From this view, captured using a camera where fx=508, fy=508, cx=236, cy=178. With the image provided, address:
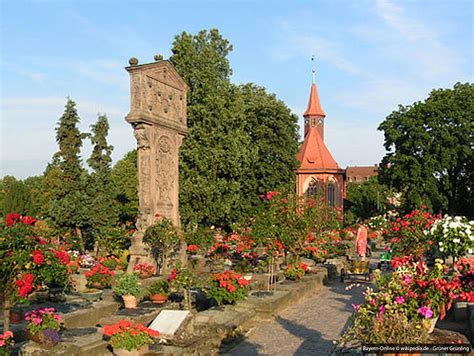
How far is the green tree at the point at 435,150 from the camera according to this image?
36.3 meters

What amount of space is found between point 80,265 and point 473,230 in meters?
11.4

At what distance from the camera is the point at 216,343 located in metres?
8.58

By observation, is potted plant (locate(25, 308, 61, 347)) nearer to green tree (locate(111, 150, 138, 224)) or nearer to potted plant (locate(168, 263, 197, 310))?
potted plant (locate(168, 263, 197, 310))

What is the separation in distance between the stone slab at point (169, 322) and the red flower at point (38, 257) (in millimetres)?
2601

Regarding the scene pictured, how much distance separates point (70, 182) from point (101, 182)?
2.07 meters

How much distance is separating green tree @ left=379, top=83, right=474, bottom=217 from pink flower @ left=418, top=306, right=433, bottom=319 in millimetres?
32672

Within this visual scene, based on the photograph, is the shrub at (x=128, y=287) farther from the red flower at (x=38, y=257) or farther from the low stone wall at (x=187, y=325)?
the red flower at (x=38, y=257)

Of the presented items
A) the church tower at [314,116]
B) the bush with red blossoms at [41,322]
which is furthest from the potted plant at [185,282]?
the church tower at [314,116]

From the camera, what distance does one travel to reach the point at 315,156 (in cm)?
6084

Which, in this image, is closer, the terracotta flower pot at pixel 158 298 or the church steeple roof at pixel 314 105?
the terracotta flower pot at pixel 158 298

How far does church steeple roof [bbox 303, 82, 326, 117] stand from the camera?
7369 cm

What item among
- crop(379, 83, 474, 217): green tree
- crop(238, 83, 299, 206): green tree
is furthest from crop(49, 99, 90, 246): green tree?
crop(379, 83, 474, 217): green tree

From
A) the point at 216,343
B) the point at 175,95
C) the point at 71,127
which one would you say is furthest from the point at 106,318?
the point at 71,127

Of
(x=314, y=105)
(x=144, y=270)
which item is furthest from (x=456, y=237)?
(x=314, y=105)
